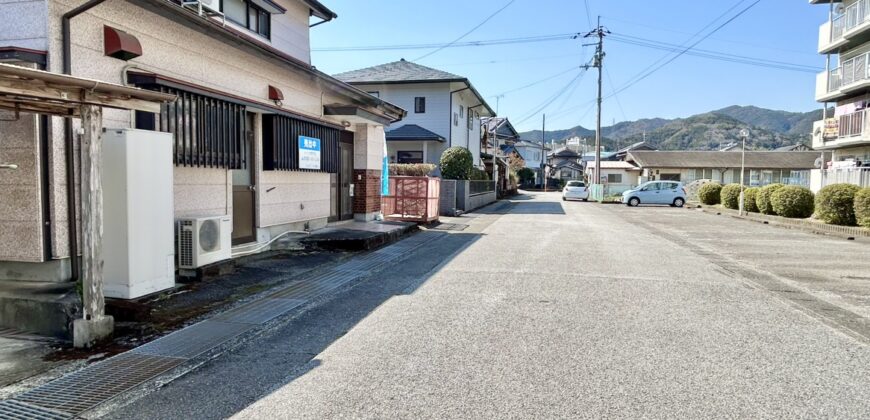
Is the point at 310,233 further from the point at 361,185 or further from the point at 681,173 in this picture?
the point at 681,173

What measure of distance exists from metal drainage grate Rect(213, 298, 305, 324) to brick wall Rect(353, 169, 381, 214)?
25.6 feet

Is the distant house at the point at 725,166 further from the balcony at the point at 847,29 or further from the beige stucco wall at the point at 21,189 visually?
the beige stucco wall at the point at 21,189

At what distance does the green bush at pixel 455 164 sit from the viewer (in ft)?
78.4

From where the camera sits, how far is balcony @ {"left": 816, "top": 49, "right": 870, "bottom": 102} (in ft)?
74.5

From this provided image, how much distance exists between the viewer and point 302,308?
19.5ft

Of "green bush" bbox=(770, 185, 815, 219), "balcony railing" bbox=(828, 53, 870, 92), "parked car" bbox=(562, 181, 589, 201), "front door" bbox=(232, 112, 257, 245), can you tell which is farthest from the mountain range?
"front door" bbox=(232, 112, 257, 245)

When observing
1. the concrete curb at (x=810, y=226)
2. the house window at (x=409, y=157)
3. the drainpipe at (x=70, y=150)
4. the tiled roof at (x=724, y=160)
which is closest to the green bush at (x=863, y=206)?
the concrete curb at (x=810, y=226)

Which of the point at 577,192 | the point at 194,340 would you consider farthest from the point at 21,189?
the point at 577,192

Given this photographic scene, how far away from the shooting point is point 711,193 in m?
27.8

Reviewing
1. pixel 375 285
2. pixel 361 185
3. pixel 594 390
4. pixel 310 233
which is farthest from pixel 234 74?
pixel 594 390

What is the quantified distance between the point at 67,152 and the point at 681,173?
5086cm

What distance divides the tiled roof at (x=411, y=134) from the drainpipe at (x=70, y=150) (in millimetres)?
20695

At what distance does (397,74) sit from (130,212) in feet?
79.2

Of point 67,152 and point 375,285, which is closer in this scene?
point 67,152
